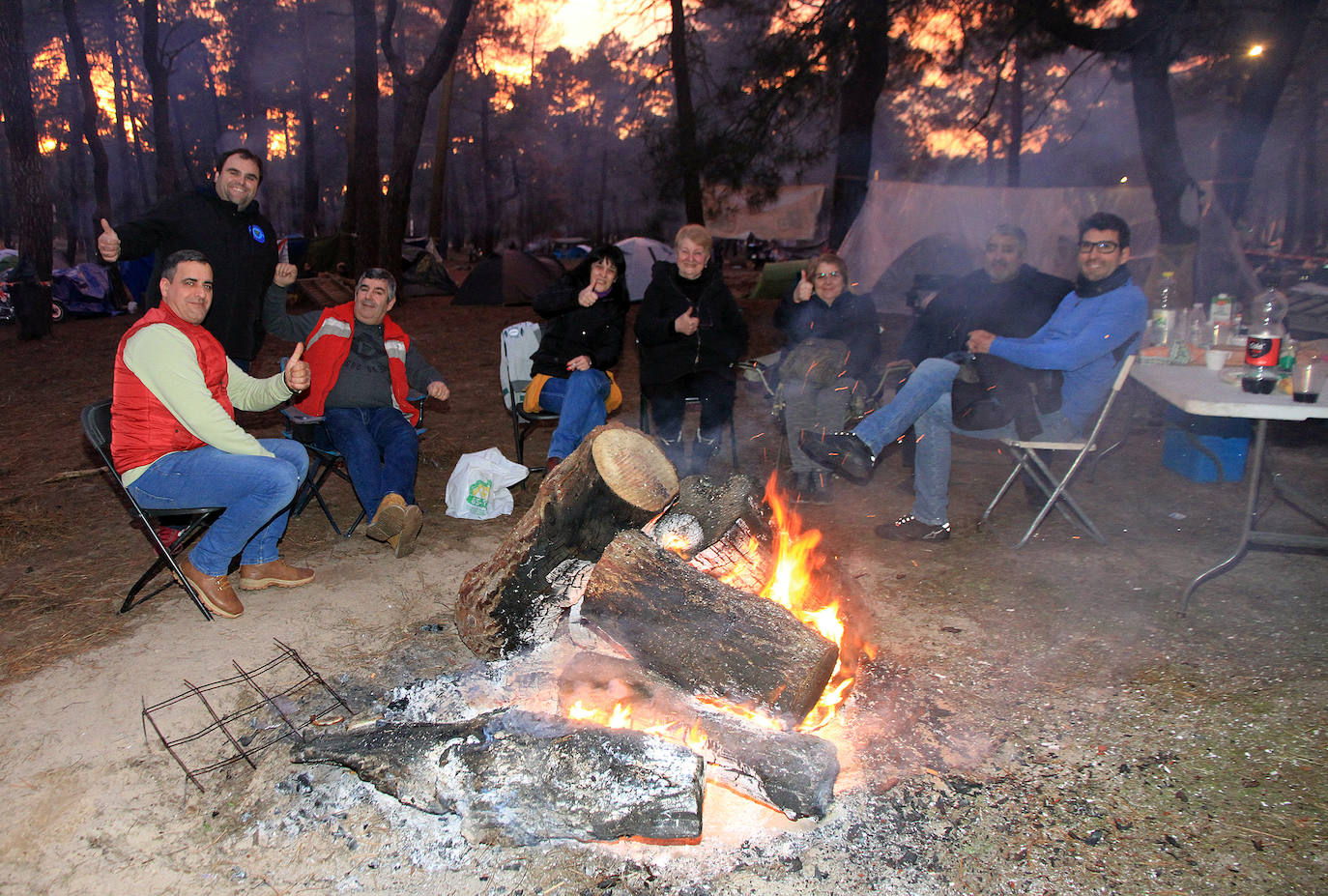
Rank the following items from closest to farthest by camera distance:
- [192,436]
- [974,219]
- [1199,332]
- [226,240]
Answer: [192,436]
[226,240]
[1199,332]
[974,219]

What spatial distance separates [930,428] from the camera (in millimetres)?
4508

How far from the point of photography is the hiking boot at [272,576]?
3859mm

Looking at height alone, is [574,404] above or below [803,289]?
below

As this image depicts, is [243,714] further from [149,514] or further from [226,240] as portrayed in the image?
[226,240]

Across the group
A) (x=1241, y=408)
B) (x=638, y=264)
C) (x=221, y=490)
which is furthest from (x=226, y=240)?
(x=638, y=264)

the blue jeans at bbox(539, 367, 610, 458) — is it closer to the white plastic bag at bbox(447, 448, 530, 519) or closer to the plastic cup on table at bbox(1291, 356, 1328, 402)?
the white plastic bag at bbox(447, 448, 530, 519)

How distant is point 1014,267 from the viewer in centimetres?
493

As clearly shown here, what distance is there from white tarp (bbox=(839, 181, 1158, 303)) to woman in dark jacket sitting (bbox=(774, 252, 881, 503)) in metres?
8.22

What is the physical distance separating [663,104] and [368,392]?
56.3 ft

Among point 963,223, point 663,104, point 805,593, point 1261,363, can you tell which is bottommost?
point 805,593

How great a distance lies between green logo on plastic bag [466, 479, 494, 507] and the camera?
4.81 metres

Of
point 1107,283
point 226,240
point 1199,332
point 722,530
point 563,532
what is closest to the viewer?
point 563,532

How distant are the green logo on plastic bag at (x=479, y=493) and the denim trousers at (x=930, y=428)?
2.13 m

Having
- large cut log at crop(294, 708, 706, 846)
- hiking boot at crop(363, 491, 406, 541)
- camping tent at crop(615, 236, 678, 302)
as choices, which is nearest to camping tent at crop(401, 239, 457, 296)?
camping tent at crop(615, 236, 678, 302)
